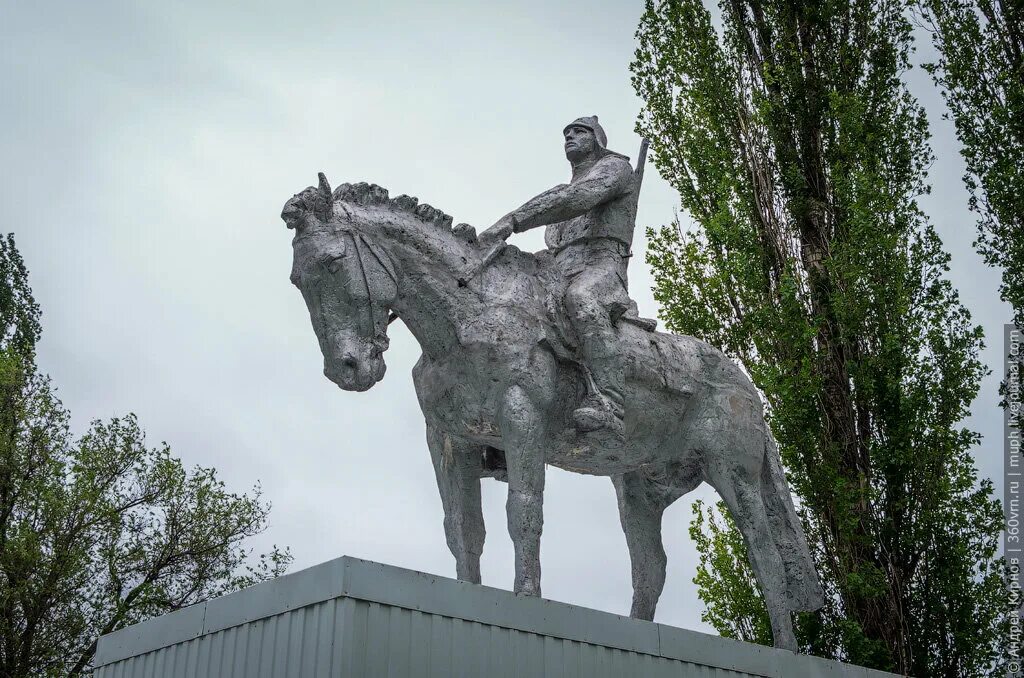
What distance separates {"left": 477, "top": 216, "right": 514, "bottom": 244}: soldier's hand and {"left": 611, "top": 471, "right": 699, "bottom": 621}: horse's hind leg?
169cm

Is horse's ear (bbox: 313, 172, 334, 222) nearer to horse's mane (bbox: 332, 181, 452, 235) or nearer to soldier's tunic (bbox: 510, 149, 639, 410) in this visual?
horse's mane (bbox: 332, 181, 452, 235)

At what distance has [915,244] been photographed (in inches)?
474

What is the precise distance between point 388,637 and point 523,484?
1.20 meters

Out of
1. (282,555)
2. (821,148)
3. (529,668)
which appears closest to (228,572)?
(282,555)

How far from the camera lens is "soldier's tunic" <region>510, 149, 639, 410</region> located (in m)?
5.93

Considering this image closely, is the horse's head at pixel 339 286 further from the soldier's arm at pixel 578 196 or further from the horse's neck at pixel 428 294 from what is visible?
the soldier's arm at pixel 578 196

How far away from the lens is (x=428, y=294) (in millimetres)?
5668

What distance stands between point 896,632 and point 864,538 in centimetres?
91

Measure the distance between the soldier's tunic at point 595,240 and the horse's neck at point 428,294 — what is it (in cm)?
54

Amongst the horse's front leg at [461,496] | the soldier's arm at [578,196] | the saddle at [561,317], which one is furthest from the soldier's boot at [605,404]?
the soldier's arm at [578,196]

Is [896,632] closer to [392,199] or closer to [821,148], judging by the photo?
[821,148]

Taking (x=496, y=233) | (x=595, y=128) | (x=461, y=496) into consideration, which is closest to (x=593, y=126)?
(x=595, y=128)

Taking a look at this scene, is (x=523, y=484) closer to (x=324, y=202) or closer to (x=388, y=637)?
(x=388, y=637)

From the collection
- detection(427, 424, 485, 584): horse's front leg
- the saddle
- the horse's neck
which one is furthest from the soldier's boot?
the horse's neck
